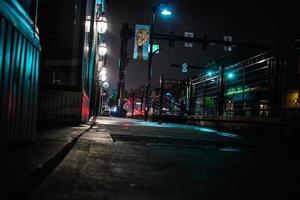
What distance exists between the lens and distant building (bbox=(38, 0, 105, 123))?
1246 centimetres

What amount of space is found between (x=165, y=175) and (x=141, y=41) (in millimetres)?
28384

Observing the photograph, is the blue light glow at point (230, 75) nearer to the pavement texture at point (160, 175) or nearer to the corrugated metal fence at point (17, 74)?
the pavement texture at point (160, 175)

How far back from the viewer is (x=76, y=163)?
530 cm

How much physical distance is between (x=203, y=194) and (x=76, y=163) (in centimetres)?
194

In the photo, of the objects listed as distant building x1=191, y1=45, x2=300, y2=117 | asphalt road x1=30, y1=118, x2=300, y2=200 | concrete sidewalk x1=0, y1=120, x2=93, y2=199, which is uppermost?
distant building x1=191, y1=45, x2=300, y2=117

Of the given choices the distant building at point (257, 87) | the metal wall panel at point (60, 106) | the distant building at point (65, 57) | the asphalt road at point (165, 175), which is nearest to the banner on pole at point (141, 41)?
the distant building at point (257, 87)

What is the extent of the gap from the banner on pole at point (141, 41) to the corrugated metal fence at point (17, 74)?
87.9ft

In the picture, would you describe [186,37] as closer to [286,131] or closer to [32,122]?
[286,131]

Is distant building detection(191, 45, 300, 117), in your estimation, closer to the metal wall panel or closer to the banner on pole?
the metal wall panel

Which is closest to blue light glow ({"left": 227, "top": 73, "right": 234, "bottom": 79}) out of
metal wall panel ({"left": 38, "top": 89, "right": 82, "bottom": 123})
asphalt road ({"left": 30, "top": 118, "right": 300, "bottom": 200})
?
metal wall panel ({"left": 38, "top": 89, "right": 82, "bottom": 123})

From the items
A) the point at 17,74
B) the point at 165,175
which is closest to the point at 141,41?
the point at 17,74

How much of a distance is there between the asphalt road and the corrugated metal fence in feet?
2.51

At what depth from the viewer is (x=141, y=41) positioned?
108 feet

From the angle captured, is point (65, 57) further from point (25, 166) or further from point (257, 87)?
point (25, 166)
